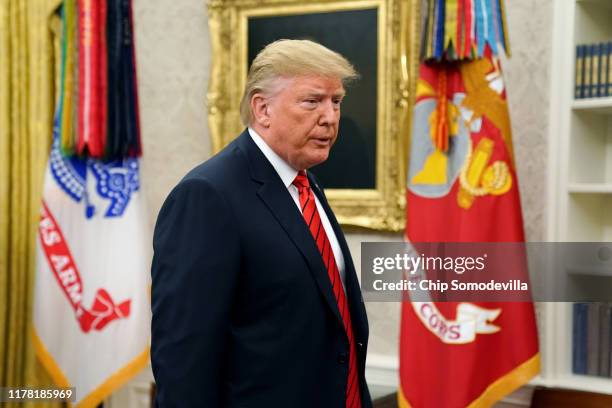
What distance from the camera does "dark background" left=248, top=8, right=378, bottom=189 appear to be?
314 cm

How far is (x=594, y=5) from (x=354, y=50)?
3.24ft

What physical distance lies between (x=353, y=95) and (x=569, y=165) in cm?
96

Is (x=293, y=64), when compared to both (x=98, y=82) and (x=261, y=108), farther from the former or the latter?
(x=98, y=82)

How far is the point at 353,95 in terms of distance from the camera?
3.18m

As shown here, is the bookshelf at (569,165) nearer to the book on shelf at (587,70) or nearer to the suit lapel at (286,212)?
the book on shelf at (587,70)

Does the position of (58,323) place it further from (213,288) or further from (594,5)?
(594,5)

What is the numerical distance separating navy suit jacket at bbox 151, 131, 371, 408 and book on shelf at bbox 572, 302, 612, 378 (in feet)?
5.06

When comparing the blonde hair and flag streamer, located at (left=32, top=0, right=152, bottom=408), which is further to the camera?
flag streamer, located at (left=32, top=0, right=152, bottom=408)

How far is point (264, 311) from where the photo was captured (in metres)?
1.47

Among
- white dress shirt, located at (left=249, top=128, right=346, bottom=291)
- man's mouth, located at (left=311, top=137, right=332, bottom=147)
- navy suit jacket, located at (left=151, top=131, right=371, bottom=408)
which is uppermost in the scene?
man's mouth, located at (left=311, top=137, right=332, bottom=147)

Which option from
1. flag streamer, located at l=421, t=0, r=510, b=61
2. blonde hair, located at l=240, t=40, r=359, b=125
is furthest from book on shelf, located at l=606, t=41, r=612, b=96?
blonde hair, located at l=240, t=40, r=359, b=125

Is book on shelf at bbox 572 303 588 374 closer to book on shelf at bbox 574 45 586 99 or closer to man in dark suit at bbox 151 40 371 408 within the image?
book on shelf at bbox 574 45 586 99

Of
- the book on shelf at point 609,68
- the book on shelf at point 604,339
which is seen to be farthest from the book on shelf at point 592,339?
the book on shelf at point 609,68

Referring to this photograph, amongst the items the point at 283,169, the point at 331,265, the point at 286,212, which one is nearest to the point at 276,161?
the point at 283,169
